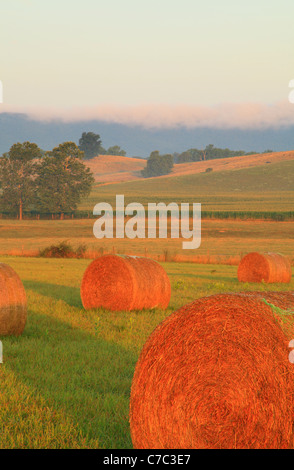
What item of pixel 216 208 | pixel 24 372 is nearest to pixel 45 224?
pixel 216 208

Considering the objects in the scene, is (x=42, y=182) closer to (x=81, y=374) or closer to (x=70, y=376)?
(x=81, y=374)

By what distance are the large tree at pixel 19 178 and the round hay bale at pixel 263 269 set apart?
251ft

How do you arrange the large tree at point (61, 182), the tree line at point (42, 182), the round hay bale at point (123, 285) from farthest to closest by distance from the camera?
the tree line at point (42, 182) → the large tree at point (61, 182) → the round hay bale at point (123, 285)

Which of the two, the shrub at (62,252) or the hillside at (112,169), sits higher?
the hillside at (112,169)

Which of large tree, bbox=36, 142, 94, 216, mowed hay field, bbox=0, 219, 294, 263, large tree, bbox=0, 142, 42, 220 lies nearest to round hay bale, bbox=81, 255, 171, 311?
mowed hay field, bbox=0, 219, 294, 263

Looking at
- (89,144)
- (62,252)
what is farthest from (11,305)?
(89,144)

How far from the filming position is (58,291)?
20875 mm

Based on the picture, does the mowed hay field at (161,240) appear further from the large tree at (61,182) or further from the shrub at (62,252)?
the large tree at (61,182)

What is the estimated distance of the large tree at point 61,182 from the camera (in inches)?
3868

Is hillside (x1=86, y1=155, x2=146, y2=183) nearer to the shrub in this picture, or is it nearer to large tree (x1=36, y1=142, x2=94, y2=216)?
large tree (x1=36, y1=142, x2=94, y2=216)

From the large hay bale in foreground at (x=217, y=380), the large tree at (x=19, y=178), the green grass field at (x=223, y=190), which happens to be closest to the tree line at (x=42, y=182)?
the large tree at (x=19, y=178)

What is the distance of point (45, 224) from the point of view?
291 feet

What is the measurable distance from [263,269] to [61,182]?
75.9 m

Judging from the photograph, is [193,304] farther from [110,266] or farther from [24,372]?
[110,266]
